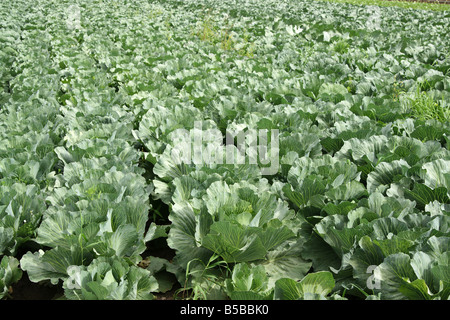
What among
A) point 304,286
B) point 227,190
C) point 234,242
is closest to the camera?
point 304,286

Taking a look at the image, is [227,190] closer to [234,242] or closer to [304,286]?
[234,242]

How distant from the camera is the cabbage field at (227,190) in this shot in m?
1.96

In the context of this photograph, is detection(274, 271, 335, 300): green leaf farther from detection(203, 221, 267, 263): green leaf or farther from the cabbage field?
detection(203, 221, 267, 263): green leaf

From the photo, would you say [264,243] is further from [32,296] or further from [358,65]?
[358,65]

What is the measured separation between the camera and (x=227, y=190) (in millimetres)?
2396

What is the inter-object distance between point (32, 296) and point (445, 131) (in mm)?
3239

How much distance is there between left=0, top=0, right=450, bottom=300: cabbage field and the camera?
196cm

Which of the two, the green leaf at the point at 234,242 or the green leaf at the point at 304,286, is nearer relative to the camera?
the green leaf at the point at 304,286

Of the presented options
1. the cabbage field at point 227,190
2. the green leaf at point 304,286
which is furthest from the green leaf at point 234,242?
the green leaf at point 304,286

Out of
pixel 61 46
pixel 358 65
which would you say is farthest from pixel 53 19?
pixel 358 65

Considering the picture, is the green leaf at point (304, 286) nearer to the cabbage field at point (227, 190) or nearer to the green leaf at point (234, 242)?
the cabbage field at point (227, 190)

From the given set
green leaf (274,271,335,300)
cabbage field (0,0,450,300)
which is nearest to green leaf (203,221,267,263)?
cabbage field (0,0,450,300)

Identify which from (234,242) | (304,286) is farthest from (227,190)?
(304,286)
